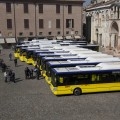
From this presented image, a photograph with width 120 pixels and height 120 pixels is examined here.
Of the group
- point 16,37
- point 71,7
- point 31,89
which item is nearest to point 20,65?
point 31,89

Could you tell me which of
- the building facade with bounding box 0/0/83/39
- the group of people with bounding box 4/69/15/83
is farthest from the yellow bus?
the building facade with bounding box 0/0/83/39

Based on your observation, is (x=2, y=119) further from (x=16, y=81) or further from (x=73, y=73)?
(x=16, y=81)

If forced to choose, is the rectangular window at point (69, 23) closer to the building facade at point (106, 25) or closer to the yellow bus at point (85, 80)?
the building facade at point (106, 25)

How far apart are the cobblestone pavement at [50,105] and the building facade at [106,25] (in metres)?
25.3

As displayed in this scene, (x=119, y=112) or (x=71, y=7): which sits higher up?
(x=71, y=7)

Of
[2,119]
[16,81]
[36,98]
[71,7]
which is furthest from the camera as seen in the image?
[71,7]

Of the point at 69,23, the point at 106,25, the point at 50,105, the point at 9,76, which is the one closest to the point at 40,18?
the point at 69,23

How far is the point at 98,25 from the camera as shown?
66688mm

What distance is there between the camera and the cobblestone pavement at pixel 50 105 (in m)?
18.6

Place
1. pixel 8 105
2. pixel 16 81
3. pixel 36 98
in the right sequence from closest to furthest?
pixel 8 105, pixel 36 98, pixel 16 81

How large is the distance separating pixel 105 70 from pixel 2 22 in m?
43.0

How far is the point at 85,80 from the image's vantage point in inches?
941

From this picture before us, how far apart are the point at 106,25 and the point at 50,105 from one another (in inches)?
1521

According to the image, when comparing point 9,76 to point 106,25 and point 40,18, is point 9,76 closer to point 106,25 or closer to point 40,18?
point 106,25
